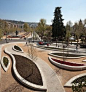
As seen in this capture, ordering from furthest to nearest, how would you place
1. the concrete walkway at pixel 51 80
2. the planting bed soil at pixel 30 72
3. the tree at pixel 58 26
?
1. the tree at pixel 58 26
2. the planting bed soil at pixel 30 72
3. the concrete walkway at pixel 51 80

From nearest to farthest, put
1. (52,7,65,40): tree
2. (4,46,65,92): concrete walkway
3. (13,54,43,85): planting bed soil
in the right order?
(4,46,65,92): concrete walkway → (13,54,43,85): planting bed soil → (52,7,65,40): tree

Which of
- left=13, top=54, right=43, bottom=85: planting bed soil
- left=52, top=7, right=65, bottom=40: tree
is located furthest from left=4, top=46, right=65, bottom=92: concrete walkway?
left=52, top=7, right=65, bottom=40: tree

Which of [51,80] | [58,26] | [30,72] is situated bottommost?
[51,80]

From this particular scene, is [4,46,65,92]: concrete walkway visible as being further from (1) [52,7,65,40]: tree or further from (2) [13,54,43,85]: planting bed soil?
(1) [52,7,65,40]: tree

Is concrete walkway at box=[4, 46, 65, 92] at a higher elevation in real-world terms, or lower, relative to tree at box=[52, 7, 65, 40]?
lower

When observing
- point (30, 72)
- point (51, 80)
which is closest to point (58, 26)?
point (30, 72)

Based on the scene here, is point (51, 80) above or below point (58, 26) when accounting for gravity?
below

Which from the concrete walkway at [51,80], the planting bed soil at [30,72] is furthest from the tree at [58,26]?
the concrete walkway at [51,80]

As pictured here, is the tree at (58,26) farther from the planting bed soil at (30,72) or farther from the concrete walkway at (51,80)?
the concrete walkway at (51,80)

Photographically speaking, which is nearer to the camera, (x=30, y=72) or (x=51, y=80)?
(x=51, y=80)

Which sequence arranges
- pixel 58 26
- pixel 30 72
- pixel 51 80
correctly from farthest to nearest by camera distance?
pixel 58 26 → pixel 30 72 → pixel 51 80

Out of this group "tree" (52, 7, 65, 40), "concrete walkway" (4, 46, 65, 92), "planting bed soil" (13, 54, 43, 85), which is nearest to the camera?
"concrete walkway" (4, 46, 65, 92)

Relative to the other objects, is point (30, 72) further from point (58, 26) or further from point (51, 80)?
point (58, 26)

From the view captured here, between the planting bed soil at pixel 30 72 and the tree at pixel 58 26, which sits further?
the tree at pixel 58 26
